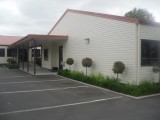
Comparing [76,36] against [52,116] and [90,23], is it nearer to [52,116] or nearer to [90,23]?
[90,23]

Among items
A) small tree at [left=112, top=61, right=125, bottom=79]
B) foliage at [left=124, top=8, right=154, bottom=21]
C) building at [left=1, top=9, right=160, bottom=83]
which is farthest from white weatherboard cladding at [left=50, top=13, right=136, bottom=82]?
foliage at [left=124, top=8, right=154, bottom=21]

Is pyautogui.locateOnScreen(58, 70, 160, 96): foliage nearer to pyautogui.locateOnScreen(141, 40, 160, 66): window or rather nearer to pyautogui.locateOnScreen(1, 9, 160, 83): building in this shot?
pyautogui.locateOnScreen(1, 9, 160, 83): building

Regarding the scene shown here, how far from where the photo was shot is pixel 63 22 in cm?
2211

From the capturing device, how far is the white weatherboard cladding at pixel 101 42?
1316 cm

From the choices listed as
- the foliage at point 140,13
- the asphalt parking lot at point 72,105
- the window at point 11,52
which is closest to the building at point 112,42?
the asphalt parking lot at point 72,105

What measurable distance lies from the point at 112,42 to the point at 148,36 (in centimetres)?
210

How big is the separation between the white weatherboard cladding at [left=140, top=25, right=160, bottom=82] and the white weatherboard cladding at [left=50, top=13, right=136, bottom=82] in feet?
1.64

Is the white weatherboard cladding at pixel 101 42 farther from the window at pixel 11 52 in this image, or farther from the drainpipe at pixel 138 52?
the window at pixel 11 52

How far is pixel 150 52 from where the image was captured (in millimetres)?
13609

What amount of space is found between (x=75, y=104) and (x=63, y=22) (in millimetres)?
13585

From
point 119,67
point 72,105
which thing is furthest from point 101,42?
point 72,105

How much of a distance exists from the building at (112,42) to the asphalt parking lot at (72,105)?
231 centimetres

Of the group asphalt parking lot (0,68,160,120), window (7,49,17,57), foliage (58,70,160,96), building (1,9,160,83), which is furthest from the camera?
window (7,49,17,57)

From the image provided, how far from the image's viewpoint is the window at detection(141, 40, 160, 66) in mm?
13173
